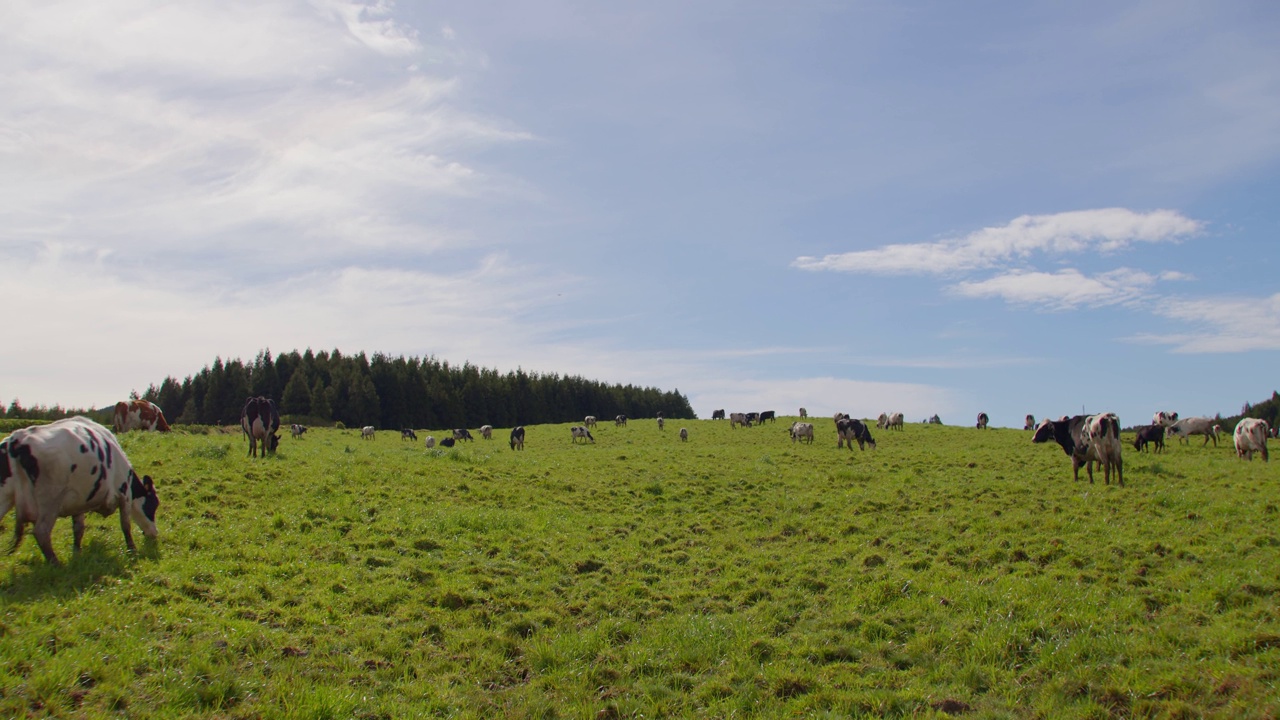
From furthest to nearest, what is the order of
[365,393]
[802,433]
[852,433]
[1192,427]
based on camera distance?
[365,393] → [802,433] → [1192,427] → [852,433]

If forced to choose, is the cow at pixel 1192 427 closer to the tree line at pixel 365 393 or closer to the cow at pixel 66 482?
the cow at pixel 66 482

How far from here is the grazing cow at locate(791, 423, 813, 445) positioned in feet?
146

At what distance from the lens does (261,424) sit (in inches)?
906

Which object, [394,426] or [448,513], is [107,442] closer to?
[448,513]

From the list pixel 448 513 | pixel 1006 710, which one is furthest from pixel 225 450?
pixel 1006 710

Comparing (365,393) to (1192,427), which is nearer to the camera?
(1192,427)

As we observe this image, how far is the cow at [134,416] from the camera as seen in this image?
32.1m

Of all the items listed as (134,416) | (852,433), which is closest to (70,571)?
(134,416)

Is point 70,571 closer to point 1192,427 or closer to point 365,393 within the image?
point 1192,427

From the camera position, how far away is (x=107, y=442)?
11.5 m

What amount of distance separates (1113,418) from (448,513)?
64.7 feet

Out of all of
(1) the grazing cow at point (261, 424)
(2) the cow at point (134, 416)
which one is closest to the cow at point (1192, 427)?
(1) the grazing cow at point (261, 424)

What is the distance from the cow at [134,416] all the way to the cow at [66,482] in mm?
24173

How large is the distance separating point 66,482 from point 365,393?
3469 inches
